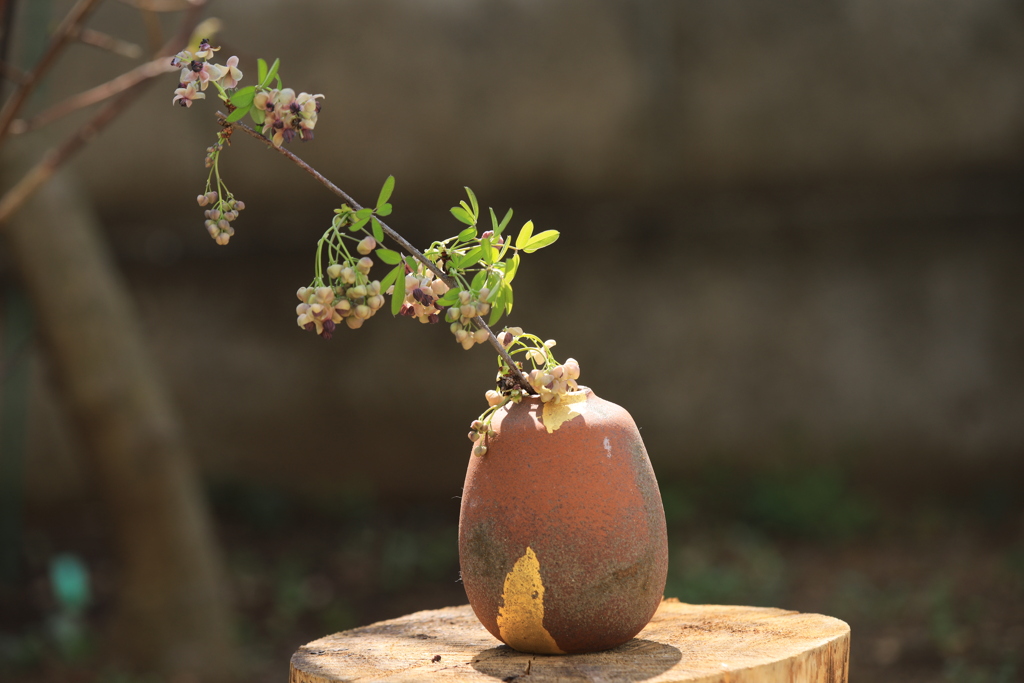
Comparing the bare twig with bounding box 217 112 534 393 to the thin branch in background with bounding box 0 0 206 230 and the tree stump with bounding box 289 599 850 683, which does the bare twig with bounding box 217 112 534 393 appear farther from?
the thin branch in background with bounding box 0 0 206 230

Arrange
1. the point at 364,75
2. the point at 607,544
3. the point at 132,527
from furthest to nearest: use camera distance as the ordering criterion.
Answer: the point at 364,75
the point at 132,527
the point at 607,544

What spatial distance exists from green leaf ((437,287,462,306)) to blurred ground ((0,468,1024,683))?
2674mm

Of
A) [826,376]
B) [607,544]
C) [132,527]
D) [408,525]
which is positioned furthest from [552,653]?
[826,376]

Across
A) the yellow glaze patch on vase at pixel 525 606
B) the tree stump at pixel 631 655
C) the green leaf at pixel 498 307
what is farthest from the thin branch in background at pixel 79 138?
the yellow glaze patch on vase at pixel 525 606

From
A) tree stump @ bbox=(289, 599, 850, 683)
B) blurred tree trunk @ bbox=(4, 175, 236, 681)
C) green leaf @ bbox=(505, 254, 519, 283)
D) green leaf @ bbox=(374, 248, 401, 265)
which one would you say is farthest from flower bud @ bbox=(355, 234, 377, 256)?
blurred tree trunk @ bbox=(4, 175, 236, 681)

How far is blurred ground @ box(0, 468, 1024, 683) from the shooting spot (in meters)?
3.77

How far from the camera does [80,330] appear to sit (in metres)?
3.64

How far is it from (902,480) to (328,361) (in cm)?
309

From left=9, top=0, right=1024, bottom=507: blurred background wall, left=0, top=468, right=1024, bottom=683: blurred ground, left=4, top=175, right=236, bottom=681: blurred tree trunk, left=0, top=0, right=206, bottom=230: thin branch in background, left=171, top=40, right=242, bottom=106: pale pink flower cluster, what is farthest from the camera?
left=9, top=0, right=1024, bottom=507: blurred background wall

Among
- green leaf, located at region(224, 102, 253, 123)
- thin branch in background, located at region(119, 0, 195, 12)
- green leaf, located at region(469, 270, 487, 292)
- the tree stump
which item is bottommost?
the tree stump

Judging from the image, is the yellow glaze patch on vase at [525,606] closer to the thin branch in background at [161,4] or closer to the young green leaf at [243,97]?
the young green leaf at [243,97]

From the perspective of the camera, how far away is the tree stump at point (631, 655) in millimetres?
1575

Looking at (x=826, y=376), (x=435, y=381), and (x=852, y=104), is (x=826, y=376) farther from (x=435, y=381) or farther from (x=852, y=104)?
(x=435, y=381)

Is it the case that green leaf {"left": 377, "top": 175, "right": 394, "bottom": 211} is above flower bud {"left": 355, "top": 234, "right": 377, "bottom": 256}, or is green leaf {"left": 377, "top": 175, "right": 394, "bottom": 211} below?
above
